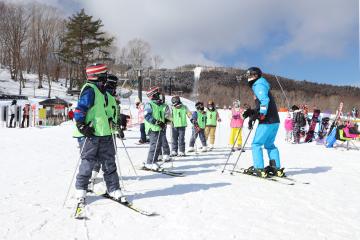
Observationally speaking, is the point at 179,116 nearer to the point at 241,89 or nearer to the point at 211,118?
the point at 211,118

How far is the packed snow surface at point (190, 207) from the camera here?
12.4 feet

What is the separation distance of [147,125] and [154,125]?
0.20m

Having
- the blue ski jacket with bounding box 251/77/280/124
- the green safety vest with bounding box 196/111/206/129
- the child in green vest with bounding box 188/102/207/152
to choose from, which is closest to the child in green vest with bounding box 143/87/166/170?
the blue ski jacket with bounding box 251/77/280/124

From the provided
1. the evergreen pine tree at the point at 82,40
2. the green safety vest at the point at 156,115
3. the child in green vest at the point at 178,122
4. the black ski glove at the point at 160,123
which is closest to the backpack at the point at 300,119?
the child in green vest at the point at 178,122

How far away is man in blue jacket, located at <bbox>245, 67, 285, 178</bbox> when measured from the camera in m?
6.50

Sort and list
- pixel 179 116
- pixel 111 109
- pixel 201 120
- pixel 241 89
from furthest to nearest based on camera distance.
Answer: pixel 241 89 < pixel 201 120 < pixel 179 116 < pixel 111 109

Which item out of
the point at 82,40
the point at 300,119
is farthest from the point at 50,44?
the point at 300,119

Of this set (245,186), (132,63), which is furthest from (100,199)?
(132,63)

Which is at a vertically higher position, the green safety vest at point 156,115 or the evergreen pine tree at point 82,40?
the evergreen pine tree at point 82,40

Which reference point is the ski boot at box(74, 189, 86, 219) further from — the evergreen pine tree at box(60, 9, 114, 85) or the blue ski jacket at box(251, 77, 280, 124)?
the evergreen pine tree at box(60, 9, 114, 85)

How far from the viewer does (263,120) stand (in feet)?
21.8

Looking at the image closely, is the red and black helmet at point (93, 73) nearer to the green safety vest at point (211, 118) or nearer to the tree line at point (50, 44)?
the green safety vest at point (211, 118)

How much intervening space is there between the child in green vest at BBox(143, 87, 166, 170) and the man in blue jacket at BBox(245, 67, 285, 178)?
192 cm

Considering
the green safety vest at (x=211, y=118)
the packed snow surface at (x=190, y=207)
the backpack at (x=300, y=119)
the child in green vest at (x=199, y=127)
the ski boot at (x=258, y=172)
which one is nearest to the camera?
the packed snow surface at (x=190, y=207)
